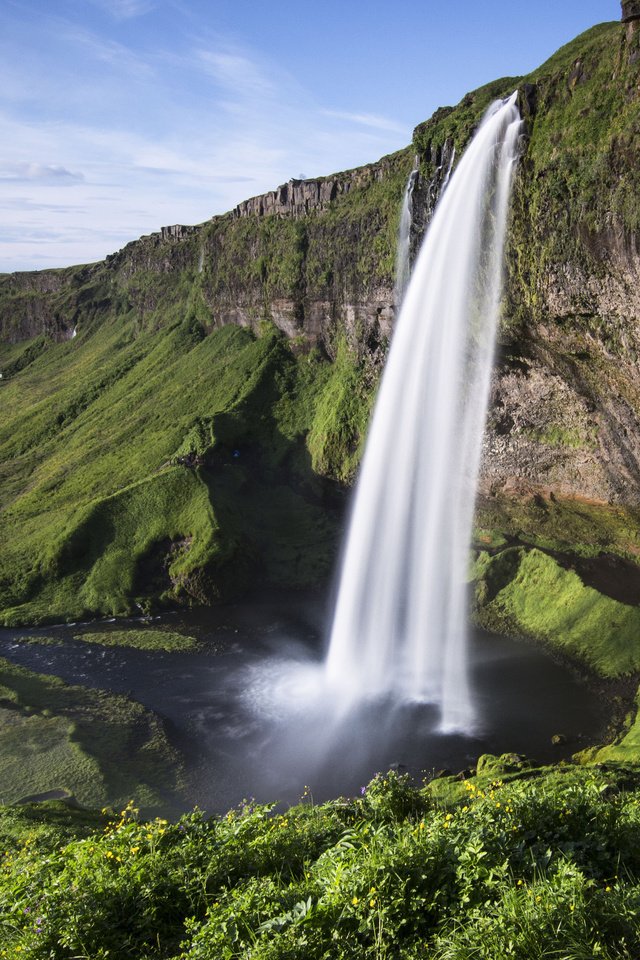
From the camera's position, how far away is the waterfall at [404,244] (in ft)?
123

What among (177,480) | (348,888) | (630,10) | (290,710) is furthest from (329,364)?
(348,888)

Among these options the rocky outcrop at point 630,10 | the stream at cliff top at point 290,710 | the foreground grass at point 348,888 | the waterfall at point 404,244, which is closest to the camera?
the foreground grass at point 348,888

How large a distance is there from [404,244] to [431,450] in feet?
44.3

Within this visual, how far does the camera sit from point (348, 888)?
743 cm

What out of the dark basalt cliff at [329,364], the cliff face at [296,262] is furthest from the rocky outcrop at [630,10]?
the cliff face at [296,262]

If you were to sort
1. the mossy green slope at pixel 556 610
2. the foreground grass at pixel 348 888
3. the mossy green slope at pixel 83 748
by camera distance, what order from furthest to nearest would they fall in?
1. the mossy green slope at pixel 556 610
2. the mossy green slope at pixel 83 748
3. the foreground grass at pixel 348 888

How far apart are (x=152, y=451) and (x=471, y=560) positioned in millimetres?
23182

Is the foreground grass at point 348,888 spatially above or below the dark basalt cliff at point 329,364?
below

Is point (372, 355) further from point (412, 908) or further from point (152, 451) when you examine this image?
point (412, 908)

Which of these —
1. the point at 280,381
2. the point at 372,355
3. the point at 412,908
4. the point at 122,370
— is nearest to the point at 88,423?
the point at 122,370

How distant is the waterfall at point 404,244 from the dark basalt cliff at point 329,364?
101 cm

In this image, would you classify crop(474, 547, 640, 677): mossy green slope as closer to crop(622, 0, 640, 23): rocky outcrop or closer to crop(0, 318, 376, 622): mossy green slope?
crop(0, 318, 376, 622): mossy green slope

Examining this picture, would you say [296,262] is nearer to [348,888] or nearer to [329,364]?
[329,364]

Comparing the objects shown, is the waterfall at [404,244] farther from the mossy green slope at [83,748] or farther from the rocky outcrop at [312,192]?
the mossy green slope at [83,748]
